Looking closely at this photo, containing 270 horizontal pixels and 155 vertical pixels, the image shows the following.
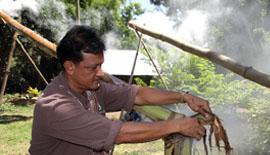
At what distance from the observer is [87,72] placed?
2.23m

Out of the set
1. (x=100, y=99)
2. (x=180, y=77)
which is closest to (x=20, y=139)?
(x=180, y=77)

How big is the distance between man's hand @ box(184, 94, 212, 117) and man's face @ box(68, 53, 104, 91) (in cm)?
59

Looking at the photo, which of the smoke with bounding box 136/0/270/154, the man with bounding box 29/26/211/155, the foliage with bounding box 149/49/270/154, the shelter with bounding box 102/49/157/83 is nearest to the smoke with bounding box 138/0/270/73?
the smoke with bounding box 136/0/270/154

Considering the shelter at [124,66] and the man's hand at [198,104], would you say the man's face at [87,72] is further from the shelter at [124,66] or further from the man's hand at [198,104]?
Answer: the shelter at [124,66]

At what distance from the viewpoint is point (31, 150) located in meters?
2.39

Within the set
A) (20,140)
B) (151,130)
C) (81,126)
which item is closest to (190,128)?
(151,130)

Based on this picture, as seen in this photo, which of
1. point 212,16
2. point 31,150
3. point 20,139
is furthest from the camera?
point 212,16

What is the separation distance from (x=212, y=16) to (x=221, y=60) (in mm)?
17417

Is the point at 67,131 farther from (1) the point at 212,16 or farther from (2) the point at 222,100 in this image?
(1) the point at 212,16

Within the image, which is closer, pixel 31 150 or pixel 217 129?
pixel 217 129

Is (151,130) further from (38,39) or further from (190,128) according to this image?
(38,39)

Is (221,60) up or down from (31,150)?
up

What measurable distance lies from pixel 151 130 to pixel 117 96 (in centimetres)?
75

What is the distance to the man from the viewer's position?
2.02 meters
